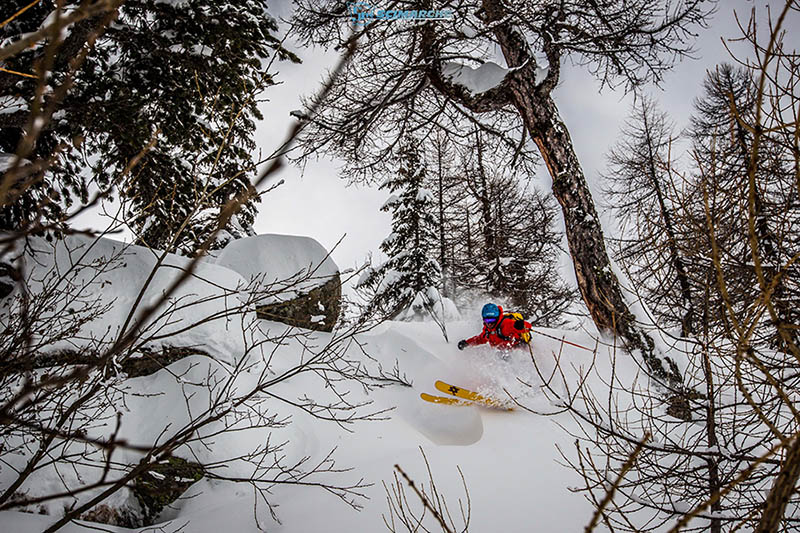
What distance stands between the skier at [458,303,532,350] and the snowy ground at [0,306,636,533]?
0.59 feet

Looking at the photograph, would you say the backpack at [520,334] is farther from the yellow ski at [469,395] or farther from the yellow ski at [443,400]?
the yellow ski at [443,400]

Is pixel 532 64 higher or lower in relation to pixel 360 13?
higher

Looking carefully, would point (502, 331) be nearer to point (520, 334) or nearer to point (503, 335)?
point (503, 335)

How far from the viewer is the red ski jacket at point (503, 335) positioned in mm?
5495

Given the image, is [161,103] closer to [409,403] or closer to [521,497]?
[409,403]

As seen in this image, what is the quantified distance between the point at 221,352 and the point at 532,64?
18.3 ft

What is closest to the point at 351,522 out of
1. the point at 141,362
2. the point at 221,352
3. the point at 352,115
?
the point at 221,352

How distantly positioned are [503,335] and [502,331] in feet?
0.23

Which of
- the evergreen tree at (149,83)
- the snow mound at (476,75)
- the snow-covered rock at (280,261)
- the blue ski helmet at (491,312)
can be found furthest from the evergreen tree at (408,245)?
the evergreen tree at (149,83)

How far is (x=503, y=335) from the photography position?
5.62 m

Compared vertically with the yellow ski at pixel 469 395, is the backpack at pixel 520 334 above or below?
above

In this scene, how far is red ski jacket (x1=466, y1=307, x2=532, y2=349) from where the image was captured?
5.50 m

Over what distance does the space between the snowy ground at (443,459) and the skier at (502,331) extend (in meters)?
0.18

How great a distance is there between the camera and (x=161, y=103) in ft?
13.5
